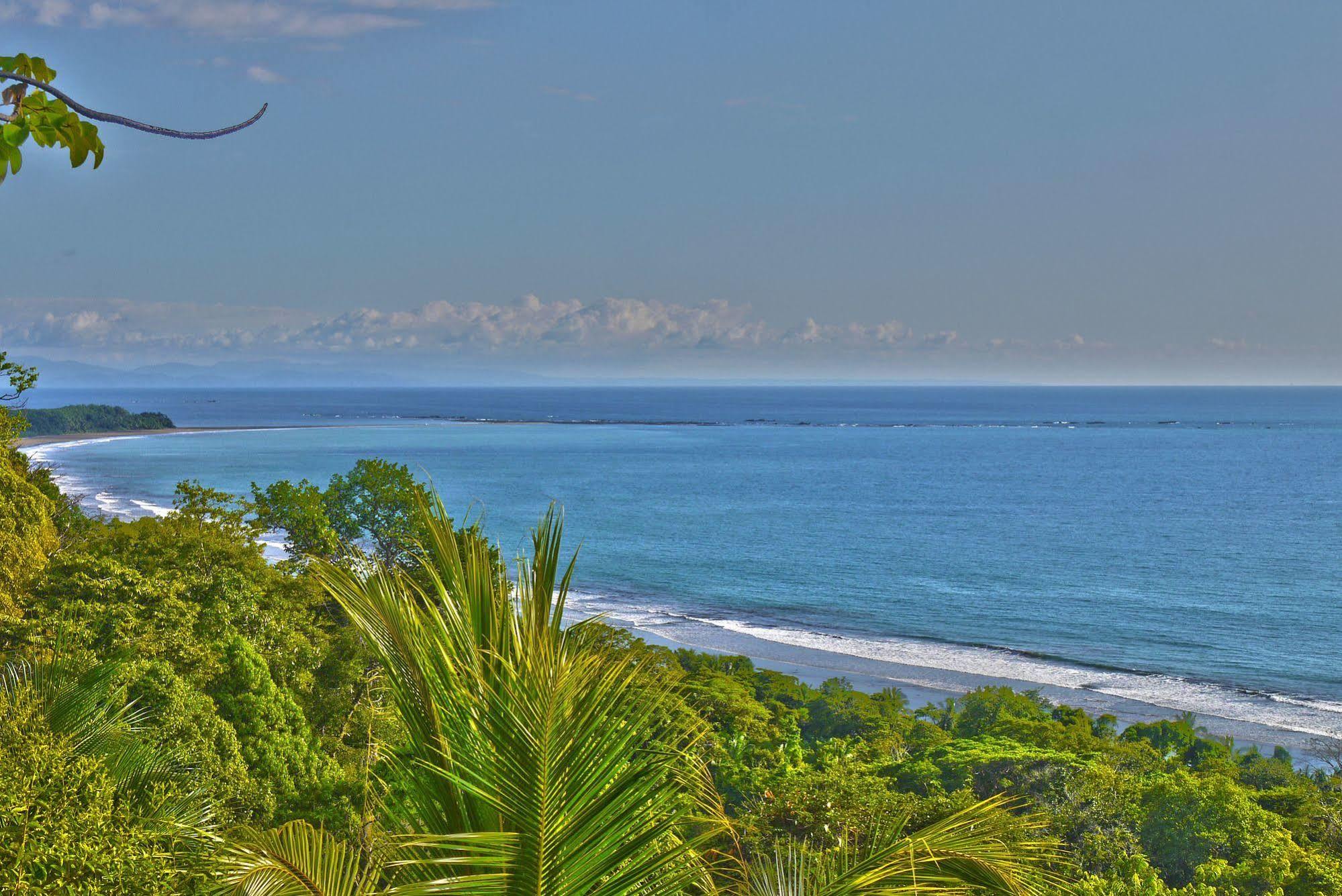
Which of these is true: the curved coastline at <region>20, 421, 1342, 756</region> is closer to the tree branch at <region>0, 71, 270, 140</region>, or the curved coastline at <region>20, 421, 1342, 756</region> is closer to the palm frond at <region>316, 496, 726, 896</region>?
the palm frond at <region>316, 496, 726, 896</region>

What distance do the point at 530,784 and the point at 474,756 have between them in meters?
0.24

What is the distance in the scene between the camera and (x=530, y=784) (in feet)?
10.2

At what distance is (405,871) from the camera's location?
3600 millimetres

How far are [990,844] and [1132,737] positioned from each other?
2389 cm

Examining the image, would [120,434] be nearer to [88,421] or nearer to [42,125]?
[88,421]

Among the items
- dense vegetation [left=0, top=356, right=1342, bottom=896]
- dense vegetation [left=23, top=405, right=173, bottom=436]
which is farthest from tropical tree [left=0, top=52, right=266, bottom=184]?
dense vegetation [left=23, top=405, right=173, bottom=436]

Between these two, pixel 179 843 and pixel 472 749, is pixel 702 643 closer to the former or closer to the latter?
pixel 179 843

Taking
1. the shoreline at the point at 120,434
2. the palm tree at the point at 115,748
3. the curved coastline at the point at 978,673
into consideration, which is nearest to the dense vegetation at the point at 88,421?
the shoreline at the point at 120,434

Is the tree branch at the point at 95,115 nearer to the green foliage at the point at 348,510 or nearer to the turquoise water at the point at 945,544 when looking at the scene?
the turquoise water at the point at 945,544

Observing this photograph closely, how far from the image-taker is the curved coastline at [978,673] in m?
29.3

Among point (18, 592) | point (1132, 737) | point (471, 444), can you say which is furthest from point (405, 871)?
point (471, 444)

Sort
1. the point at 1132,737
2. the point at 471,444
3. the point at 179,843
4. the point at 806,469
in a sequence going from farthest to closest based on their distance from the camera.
A: the point at 471,444, the point at 806,469, the point at 1132,737, the point at 179,843

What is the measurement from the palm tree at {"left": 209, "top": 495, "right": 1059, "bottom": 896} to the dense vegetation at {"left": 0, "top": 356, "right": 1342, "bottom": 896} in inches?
0.5

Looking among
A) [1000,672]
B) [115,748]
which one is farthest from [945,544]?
[115,748]
